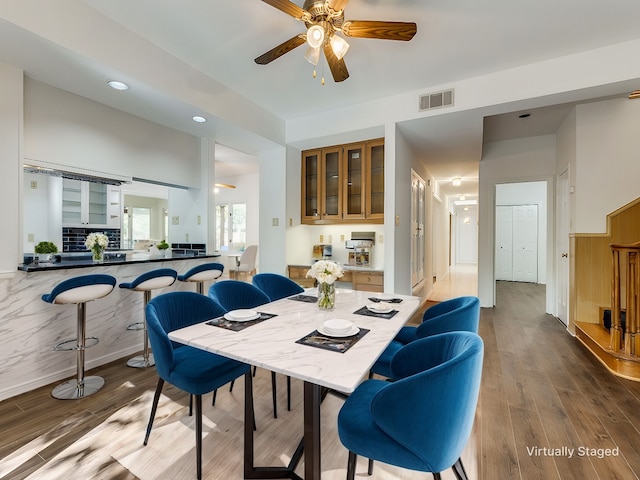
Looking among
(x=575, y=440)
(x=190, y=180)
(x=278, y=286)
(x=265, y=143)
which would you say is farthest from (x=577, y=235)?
(x=190, y=180)

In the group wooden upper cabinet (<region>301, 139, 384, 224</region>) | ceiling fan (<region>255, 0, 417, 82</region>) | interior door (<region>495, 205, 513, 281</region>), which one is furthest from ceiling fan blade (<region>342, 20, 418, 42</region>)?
interior door (<region>495, 205, 513, 281</region>)

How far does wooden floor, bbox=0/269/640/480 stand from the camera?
159cm

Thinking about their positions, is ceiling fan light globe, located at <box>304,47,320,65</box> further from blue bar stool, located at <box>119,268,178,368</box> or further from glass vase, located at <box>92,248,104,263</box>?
glass vase, located at <box>92,248,104,263</box>

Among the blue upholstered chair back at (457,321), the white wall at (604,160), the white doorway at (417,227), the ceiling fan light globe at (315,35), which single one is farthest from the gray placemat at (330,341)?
the white wall at (604,160)

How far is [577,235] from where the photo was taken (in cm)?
366

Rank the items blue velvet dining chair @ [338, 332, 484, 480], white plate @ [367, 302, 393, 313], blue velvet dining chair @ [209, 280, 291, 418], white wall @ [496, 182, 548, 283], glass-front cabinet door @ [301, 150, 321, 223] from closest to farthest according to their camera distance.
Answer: blue velvet dining chair @ [338, 332, 484, 480], white plate @ [367, 302, 393, 313], blue velvet dining chair @ [209, 280, 291, 418], glass-front cabinet door @ [301, 150, 321, 223], white wall @ [496, 182, 548, 283]

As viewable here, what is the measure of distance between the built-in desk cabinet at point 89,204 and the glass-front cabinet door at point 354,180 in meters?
2.92

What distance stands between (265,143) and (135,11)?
6.62ft

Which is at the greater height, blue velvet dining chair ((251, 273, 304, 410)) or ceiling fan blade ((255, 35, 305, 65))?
ceiling fan blade ((255, 35, 305, 65))

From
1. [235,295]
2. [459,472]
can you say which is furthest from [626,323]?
[235,295]

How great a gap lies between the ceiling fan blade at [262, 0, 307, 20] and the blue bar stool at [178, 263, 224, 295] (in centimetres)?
237

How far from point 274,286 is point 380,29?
2148 millimetres

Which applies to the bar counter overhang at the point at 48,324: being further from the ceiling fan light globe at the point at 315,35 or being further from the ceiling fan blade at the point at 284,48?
the ceiling fan light globe at the point at 315,35

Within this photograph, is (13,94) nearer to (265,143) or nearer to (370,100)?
(265,143)
